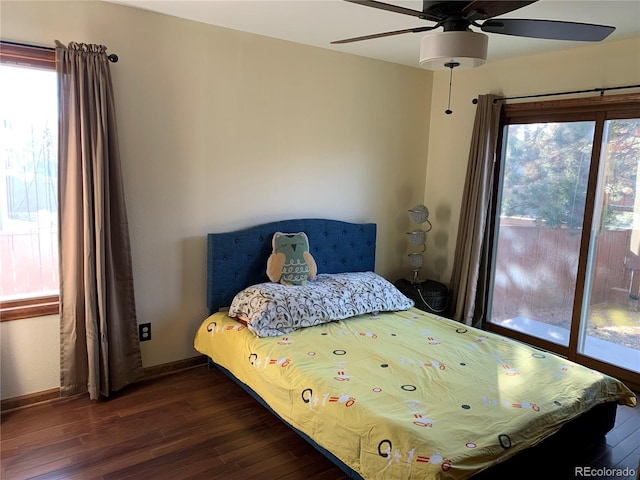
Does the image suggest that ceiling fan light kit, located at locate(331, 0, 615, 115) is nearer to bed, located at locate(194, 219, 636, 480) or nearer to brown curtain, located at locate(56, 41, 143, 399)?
bed, located at locate(194, 219, 636, 480)

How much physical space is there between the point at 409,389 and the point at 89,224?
2.07 m

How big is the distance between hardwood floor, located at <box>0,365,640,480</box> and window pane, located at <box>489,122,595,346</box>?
3.38 feet

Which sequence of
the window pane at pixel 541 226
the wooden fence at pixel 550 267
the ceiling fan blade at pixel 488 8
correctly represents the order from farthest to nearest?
the window pane at pixel 541 226
the wooden fence at pixel 550 267
the ceiling fan blade at pixel 488 8

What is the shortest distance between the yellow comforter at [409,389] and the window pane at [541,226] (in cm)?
101

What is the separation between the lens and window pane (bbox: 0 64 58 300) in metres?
2.72

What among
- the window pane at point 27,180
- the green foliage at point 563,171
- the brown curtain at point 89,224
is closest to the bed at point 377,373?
the brown curtain at point 89,224

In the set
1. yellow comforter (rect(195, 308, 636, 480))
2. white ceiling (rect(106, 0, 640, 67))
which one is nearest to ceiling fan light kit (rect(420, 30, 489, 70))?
white ceiling (rect(106, 0, 640, 67))

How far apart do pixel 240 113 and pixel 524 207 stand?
8.19 feet

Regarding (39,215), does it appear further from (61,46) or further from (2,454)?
(2,454)

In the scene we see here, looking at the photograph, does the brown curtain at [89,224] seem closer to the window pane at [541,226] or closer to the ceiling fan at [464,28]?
the ceiling fan at [464,28]

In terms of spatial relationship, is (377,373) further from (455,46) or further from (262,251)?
(455,46)

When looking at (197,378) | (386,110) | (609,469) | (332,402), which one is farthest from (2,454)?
(386,110)

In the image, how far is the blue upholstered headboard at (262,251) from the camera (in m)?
3.39

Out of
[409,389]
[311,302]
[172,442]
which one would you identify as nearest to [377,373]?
[409,389]
